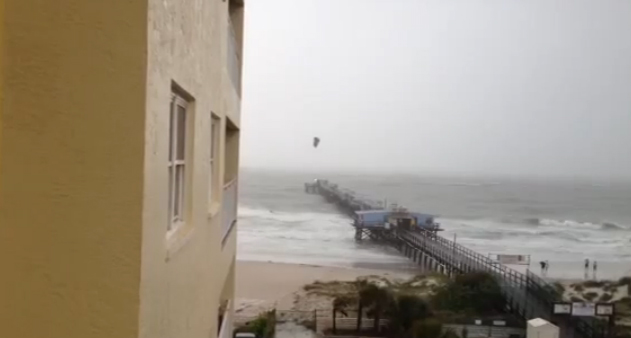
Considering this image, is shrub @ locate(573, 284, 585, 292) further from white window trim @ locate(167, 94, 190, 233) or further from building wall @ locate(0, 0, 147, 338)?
building wall @ locate(0, 0, 147, 338)

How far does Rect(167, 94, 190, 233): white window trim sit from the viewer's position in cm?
243

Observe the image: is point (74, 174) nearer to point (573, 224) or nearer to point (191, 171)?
point (191, 171)

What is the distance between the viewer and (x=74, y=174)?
172 cm

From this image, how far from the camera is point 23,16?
5.69 feet

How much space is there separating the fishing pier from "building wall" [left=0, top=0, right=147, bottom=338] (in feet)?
45.8

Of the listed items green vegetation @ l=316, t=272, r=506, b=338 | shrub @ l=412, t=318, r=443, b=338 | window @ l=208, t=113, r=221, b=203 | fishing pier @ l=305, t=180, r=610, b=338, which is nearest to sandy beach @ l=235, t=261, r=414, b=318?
green vegetation @ l=316, t=272, r=506, b=338

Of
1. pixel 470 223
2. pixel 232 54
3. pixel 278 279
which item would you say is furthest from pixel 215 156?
pixel 470 223

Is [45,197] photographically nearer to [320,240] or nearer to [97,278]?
[97,278]

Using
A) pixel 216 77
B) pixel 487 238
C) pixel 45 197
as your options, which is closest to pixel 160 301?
pixel 45 197

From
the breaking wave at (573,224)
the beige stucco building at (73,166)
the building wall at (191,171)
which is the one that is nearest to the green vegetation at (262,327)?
the building wall at (191,171)

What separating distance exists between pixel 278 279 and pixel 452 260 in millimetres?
6320

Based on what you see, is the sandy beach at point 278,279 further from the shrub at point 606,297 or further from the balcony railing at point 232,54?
the balcony railing at point 232,54

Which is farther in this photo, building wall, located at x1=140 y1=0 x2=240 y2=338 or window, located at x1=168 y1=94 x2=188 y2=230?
window, located at x1=168 y1=94 x2=188 y2=230

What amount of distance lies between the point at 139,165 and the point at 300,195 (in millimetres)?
47630
